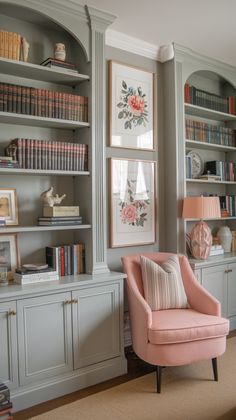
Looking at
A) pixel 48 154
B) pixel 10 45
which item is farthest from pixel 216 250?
pixel 10 45

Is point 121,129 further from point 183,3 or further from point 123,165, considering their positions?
point 183,3

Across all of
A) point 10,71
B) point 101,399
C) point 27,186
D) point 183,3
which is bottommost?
point 101,399

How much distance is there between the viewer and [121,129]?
10.8 ft

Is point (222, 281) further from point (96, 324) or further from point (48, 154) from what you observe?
point (48, 154)

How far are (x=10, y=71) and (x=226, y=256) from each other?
2.60m

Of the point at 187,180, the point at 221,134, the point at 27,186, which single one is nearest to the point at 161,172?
the point at 187,180

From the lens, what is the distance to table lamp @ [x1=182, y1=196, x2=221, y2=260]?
3312 mm

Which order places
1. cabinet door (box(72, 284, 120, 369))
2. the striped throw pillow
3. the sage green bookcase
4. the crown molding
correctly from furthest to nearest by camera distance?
1. the crown molding
2. the striped throw pillow
3. cabinet door (box(72, 284, 120, 369))
4. the sage green bookcase

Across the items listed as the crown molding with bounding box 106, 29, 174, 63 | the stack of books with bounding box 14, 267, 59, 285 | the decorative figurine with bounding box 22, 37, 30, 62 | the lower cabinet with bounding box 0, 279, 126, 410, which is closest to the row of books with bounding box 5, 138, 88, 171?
the decorative figurine with bounding box 22, 37, 30, 62

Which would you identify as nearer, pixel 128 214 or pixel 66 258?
pixel 66 258

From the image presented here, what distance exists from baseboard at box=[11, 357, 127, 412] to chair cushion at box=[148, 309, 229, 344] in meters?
Result: 0.50

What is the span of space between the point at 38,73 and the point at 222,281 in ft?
8.18

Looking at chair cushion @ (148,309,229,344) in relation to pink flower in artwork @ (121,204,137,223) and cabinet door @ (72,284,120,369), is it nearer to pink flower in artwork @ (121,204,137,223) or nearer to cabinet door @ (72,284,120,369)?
cabinet door @ (72,284,120,369)

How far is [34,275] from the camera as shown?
2562 mm
